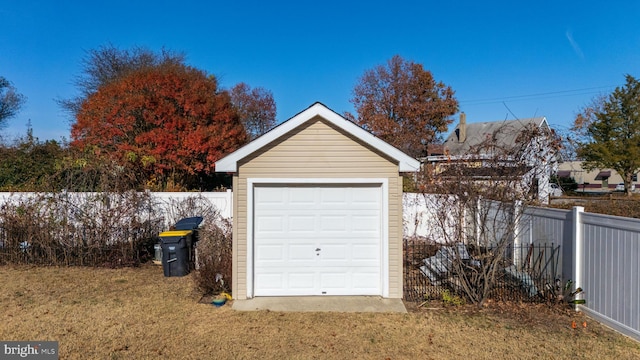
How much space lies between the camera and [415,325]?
5.58 m

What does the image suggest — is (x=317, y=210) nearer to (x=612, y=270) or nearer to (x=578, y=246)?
(x=578, y=246)

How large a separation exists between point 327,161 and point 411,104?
75.9 feet

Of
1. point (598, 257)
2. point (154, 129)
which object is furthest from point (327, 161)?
point (154, 129)

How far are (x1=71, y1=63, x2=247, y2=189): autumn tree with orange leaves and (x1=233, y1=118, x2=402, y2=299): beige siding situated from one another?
985 cm

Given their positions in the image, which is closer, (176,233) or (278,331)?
(278,331)

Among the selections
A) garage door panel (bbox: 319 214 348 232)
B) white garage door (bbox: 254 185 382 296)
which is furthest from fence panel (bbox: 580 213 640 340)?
garage door panel (bbox: 319 214 348 232)

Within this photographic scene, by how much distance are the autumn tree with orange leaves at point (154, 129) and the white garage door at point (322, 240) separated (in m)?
9.90

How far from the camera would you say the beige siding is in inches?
268

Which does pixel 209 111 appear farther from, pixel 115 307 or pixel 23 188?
pixel 115 307

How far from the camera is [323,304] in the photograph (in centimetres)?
649

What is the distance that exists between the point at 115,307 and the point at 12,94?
34432 mm

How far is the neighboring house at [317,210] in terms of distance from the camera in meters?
6.73

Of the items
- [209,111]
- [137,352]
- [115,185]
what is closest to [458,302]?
[137,352]

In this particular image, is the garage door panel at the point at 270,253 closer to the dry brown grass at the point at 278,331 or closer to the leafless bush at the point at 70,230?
the dry brown grass at the point at 278,331
